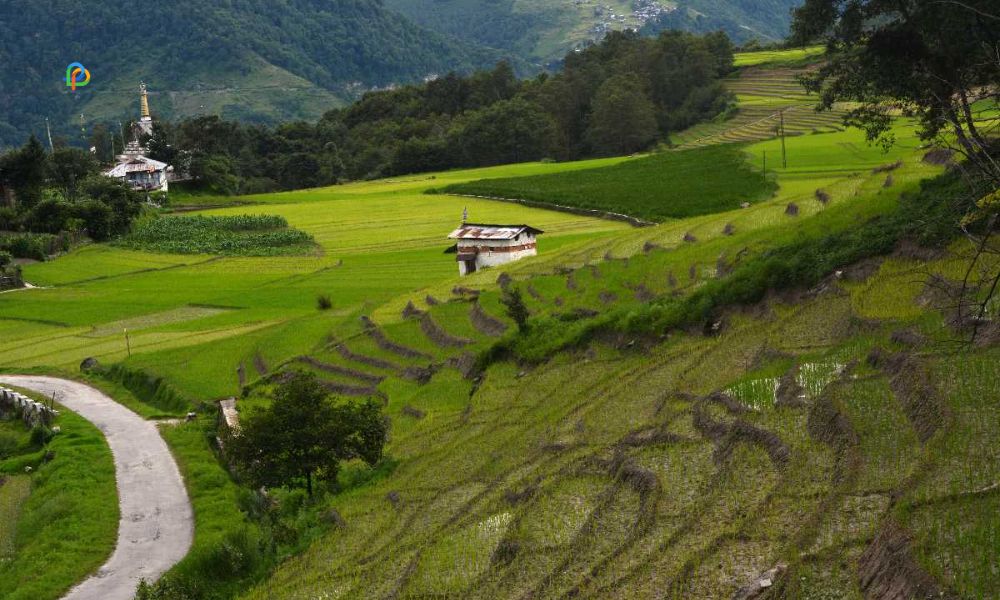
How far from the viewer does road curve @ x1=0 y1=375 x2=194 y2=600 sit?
2025 cm

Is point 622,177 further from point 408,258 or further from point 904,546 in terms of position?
point 904,546

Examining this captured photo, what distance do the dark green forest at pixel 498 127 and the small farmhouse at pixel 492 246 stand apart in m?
52.7

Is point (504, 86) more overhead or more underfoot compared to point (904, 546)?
more overhead

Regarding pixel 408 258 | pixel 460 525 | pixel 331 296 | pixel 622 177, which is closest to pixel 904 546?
pixel 460 525

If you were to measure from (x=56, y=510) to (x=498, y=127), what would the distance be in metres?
82.8

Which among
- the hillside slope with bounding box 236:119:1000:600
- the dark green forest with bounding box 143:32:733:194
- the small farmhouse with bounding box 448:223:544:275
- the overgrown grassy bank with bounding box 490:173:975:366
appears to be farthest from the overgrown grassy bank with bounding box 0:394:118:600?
the dark green forest with bounding box 143:32:733:194

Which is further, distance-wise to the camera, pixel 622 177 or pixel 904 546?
pixel 622 177

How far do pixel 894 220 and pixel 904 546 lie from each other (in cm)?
1565

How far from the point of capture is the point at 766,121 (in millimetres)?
82250

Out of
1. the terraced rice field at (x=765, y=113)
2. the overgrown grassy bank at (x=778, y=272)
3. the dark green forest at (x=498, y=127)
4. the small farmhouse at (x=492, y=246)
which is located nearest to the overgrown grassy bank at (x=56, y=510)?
the overgrown grassy bank at (x=778, y=272)

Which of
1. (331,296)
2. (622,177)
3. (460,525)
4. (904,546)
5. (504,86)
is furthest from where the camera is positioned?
(504,86)

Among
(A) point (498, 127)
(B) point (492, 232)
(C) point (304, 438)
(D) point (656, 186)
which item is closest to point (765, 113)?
(D) point (656, 186)

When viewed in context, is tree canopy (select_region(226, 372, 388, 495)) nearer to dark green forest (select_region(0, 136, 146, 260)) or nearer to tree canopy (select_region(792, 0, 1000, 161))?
tree canopy (select_region(792, 0, 1000, 161))

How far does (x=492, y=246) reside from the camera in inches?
1775
